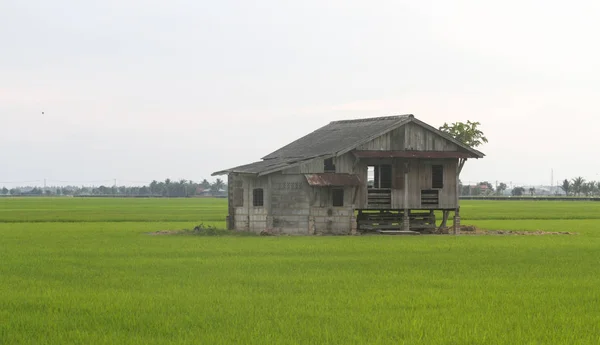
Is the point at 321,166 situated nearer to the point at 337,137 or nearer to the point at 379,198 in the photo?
→ the point at 379,198

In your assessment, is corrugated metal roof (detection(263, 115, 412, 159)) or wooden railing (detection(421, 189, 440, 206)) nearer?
corrugated metal roof (detection(263, 115, 412, 159))

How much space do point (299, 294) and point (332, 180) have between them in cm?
2246

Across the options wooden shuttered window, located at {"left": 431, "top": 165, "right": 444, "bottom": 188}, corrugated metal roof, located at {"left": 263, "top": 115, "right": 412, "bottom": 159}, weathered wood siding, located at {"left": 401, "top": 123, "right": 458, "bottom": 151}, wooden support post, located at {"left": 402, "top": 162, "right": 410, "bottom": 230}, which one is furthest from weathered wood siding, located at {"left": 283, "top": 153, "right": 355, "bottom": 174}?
wooden shuttered window, located at {"left": 431, "top": 165, "right": 444, "bottom": 188}

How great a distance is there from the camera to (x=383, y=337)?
46.8ft

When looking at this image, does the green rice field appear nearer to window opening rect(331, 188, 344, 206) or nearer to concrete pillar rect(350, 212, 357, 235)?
concrete pillar rect(350, 212, 357, 235)

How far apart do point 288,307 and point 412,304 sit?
2395 millimetres

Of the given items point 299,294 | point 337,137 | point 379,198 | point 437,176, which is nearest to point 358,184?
point 379,198

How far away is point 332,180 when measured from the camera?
4116cm

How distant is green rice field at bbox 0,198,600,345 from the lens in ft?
47.5

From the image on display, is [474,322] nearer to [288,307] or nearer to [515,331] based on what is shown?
[515,331]

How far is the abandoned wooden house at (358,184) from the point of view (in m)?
41.3

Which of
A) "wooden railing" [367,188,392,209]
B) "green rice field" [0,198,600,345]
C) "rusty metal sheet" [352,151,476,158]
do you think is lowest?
"green rice field" [0,198,600,345]

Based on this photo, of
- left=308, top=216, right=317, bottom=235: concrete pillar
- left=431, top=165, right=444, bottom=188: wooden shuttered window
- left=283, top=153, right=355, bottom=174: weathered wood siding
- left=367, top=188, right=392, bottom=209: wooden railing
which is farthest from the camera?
left=431, top=165, right=444, bottom=188: wooden shuttered window

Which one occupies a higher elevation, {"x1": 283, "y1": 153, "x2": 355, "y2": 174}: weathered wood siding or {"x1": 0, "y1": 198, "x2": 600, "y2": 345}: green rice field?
{"x1": 283, "y1": 153, "x2": 355, "y2": 174}: weathered wood siding
